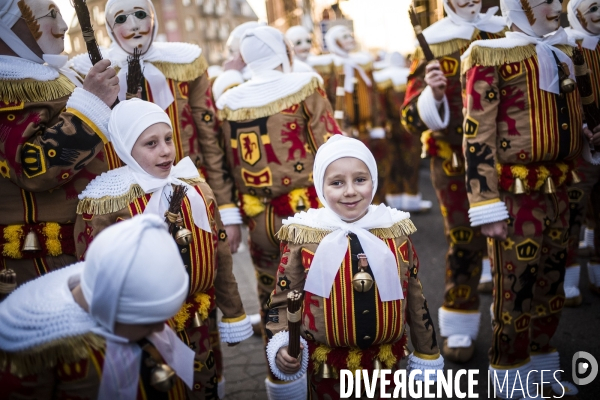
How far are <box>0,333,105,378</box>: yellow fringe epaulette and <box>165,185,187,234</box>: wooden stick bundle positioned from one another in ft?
2.52

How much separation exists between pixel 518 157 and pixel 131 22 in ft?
7.54

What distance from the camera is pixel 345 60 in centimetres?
688

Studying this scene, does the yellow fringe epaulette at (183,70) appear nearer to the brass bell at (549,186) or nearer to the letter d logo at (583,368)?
the brass bell at (549,186)

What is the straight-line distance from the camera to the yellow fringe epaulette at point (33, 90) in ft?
7.41

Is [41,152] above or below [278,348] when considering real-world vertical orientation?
above

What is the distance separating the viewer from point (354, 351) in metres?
2.24

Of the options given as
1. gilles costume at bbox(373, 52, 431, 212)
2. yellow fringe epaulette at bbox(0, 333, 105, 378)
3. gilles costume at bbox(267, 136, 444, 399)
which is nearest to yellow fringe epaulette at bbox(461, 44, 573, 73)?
gilles costume at bbox(267, 136, 444, 399)

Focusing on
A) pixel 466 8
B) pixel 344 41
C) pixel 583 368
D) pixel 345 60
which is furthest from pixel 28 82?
pixel 344 41

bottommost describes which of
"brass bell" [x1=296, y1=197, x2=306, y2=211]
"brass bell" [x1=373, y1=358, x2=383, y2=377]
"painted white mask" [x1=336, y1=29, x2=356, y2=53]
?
"brass bell" [x1=373, y1=358, x2=383, y2=377]

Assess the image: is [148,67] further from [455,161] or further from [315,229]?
[455,161]

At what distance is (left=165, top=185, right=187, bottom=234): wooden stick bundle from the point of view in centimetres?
224

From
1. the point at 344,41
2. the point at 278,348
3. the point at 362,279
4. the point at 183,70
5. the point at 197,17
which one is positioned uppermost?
the point at 197,17

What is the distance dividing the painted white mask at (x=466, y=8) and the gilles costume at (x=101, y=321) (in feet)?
9.68

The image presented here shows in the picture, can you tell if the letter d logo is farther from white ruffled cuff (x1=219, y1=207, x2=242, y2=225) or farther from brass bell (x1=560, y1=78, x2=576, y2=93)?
white ruffled cuff (x1=219, y1=207, x2=242, y2=225)
